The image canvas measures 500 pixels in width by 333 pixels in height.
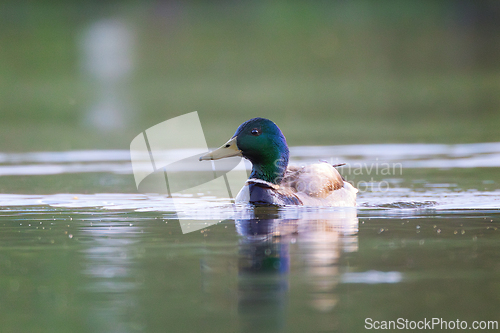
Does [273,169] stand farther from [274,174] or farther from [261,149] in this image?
[261,149]

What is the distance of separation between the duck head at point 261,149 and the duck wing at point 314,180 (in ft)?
0.56

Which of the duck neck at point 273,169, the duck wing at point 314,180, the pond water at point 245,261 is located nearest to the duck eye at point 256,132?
the duck neck at point 273,169

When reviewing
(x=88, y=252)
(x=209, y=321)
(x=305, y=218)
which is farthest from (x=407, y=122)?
(x=209, y=321)

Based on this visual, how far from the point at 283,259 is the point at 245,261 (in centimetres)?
31

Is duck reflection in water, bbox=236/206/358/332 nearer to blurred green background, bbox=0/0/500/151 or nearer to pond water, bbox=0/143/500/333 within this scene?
pond water, bbox=0/143/500/333

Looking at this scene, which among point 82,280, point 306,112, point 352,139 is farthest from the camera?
point 306,112

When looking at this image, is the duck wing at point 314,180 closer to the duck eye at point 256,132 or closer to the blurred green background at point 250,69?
the duck eye at point 256,132

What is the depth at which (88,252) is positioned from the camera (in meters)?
6.92

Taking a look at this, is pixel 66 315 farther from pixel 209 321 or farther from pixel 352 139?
pixel 352 139

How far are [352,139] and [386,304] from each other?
11.8 meters

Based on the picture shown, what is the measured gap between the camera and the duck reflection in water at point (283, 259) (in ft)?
16.6

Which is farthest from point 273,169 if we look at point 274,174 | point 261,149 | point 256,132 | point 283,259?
point 283,259

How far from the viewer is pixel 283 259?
6426 millimetres

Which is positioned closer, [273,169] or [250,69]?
[273,169]
